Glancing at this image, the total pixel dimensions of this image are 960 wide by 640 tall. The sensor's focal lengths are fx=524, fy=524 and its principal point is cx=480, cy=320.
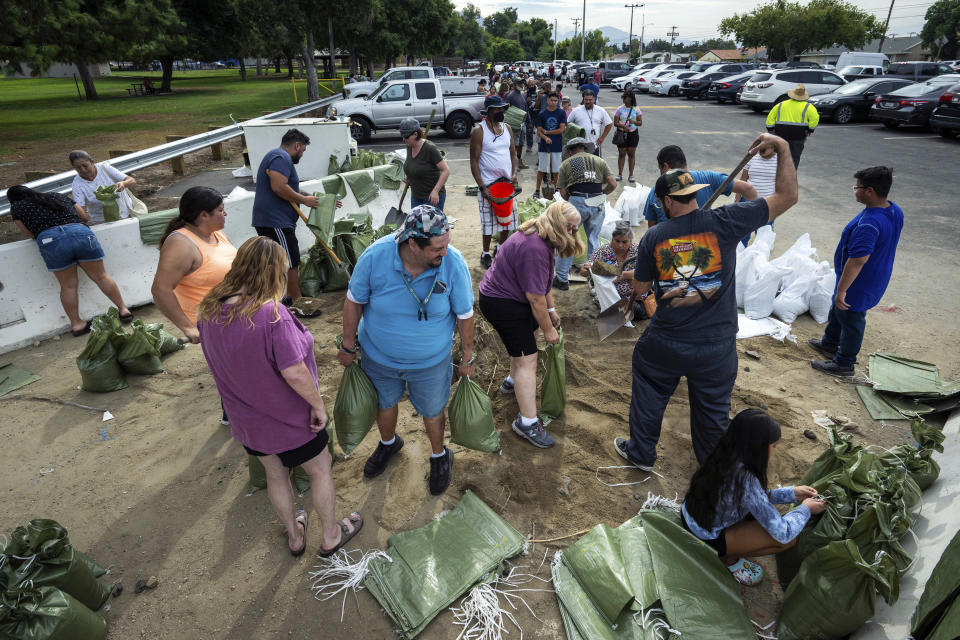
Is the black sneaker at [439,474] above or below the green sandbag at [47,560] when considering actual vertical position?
below

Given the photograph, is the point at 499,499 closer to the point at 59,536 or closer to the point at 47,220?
the point at 59,536

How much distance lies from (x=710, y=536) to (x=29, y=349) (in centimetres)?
603

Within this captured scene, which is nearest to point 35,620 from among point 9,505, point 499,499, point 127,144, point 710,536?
point 9,505

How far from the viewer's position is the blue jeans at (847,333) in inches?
167

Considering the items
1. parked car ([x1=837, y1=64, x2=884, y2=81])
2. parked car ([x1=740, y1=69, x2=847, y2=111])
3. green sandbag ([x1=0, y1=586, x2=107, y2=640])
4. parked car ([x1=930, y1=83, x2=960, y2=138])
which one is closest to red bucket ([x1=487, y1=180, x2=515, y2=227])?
green sandbag ([x1=0, y1=586, x2=107, y2=640])

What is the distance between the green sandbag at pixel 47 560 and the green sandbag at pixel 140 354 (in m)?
2.34

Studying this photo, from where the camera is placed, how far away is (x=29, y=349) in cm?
502

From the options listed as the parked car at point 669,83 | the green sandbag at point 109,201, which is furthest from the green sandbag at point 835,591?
the parked car at point 669,83

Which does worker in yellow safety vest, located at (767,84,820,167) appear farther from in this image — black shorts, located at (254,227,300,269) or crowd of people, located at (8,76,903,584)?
black shorts, located at (254,227,300,269)

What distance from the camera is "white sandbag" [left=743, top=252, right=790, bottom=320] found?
534 cm

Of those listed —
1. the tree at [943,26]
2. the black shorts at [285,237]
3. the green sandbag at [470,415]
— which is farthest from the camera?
the tree at [943,26]

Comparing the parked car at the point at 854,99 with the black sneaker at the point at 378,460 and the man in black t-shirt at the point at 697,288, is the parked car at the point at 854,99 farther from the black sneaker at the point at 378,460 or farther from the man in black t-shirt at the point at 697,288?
the black sneaker at the point at 378,460

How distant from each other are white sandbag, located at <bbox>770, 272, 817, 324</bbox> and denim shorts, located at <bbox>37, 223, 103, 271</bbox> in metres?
6.78

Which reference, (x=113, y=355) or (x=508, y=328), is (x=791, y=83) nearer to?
(x=508, y=328)
